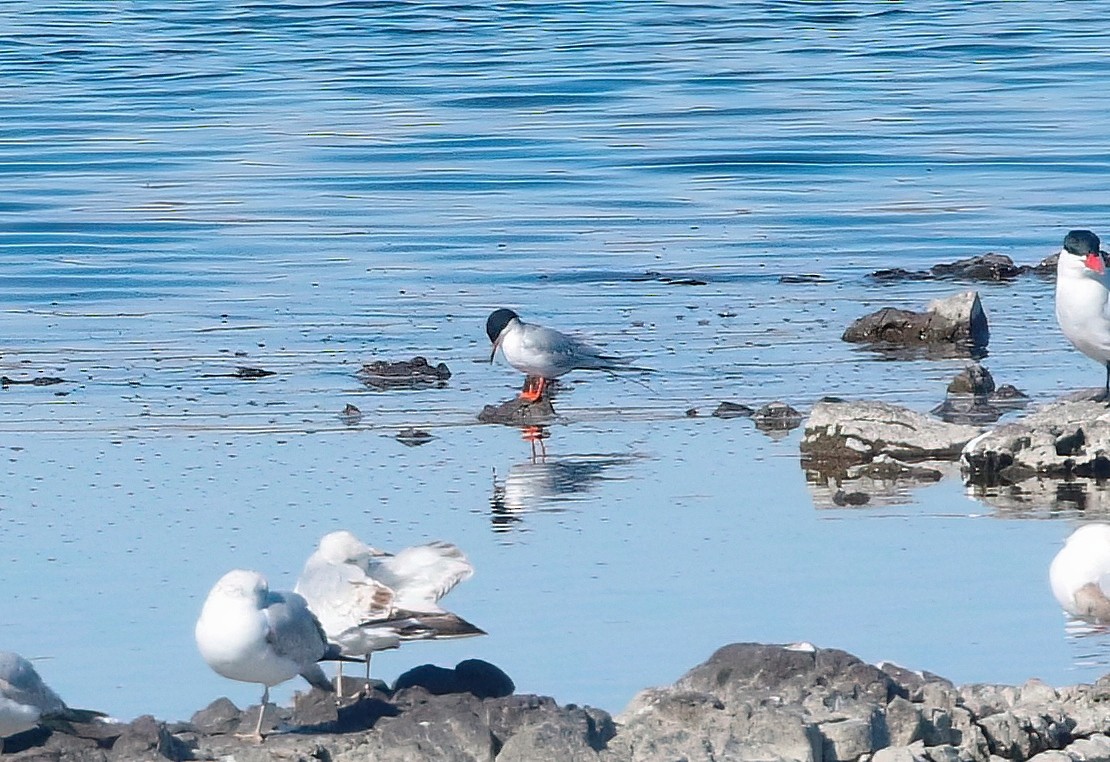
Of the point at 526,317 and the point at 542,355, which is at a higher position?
the point at 542,355

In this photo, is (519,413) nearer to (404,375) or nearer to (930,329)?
(404,375)

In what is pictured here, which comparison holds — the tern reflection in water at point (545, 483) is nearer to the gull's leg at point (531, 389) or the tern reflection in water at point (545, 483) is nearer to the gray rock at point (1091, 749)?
the gull's leg at point (531, 389)

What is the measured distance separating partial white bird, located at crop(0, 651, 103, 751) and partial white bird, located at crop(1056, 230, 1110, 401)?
18.2 feet

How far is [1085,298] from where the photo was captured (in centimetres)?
970

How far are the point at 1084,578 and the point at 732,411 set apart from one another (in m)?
3.51

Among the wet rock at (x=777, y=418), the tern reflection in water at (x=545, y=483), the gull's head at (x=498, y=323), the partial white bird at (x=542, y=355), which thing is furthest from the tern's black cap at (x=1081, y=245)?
the gull's head at (x=498, y=323)

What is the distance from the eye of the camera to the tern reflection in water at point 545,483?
7855mm

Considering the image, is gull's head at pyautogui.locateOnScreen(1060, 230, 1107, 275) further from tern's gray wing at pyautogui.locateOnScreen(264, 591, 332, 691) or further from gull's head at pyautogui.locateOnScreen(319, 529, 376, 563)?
tern's gray wing at pyautogui.locateOnScreen(264, 591, 332, 691)

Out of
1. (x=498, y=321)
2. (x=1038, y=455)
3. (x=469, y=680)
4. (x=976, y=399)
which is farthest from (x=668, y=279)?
(x=469, y=680)

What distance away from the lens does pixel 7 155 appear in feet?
70.0

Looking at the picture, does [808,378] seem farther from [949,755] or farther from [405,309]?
[949,755]

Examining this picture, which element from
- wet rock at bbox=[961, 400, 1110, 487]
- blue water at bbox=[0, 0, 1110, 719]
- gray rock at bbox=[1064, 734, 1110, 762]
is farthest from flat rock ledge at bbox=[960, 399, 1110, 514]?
gray rock at bbox=[1064, 734, 1110, 762]

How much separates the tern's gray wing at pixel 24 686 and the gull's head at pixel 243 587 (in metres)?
0.45

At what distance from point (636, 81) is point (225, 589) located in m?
22.0
